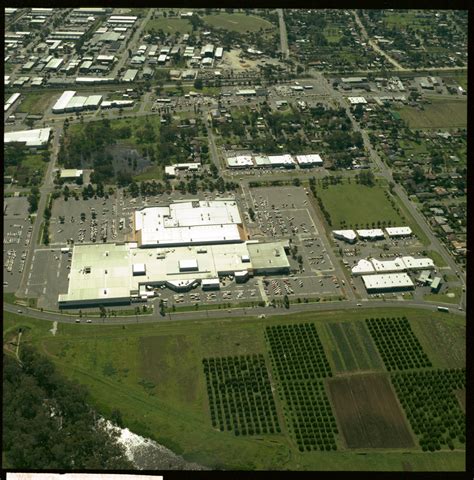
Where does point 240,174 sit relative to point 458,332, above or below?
above

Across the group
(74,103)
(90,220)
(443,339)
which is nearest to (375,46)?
(74,103)

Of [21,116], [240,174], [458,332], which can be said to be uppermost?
[21,116]

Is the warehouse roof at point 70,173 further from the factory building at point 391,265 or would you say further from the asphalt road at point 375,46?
the asphalt road at point 375,46

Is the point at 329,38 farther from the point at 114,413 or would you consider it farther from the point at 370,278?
the point at 114,413

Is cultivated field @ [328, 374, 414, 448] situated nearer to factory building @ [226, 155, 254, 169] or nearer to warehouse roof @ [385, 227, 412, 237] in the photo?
warehouse roof @ [385, 227, 412, 237]

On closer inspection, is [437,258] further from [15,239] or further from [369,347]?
[15,239]

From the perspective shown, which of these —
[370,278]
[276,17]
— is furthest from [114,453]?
[276,17]
